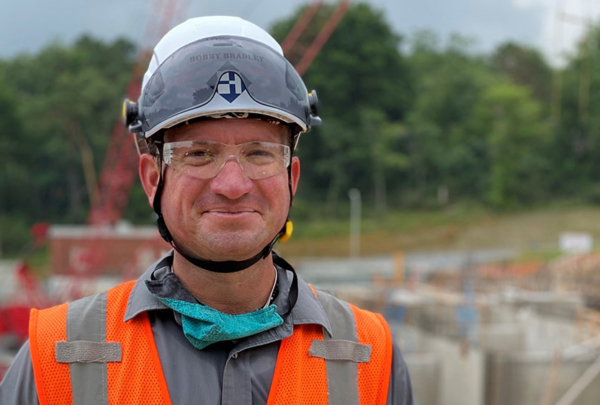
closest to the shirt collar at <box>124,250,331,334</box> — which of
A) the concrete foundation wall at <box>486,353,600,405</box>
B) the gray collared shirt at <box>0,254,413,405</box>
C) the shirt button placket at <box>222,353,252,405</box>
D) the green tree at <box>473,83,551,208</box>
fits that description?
the gray collared shirt at <box>0,254,413,405</box>

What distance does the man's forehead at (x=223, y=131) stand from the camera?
239cm

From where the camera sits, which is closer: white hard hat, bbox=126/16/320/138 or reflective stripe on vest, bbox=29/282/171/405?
reflective stripe on vest, bbox=29/282/171/405

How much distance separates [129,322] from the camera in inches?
94.8

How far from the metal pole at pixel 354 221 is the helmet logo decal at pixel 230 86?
157ft

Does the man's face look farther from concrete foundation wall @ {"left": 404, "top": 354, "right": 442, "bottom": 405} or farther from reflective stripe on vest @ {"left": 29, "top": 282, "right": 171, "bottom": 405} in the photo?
concrete foundation wall @ {"left": 404, "top": 354, "right": 442, "bottom": 405}

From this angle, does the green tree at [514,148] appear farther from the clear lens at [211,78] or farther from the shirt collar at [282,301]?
the clear lens at [211,78]

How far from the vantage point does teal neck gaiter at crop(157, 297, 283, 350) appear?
2.34m

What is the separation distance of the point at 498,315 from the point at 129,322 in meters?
A: 18.9

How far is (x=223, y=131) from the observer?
2395 millimetres

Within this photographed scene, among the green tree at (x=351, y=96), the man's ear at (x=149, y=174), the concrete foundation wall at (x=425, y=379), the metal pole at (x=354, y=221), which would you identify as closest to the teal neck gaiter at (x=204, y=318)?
the man's ear at (x=149, y=174)

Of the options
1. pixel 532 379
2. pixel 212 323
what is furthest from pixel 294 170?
pixel 532 379

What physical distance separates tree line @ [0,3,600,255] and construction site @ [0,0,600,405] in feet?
45.3

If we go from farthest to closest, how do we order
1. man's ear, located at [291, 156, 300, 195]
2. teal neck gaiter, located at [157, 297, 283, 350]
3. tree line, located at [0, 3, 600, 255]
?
1. tree line, located at [0, 3, 600, 255]
2. man's ear, located at [291, 156, 300, 195]
3. teal neck gaiter, located at [157, 297, 283, 350]

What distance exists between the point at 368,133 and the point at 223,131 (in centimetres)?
5718
